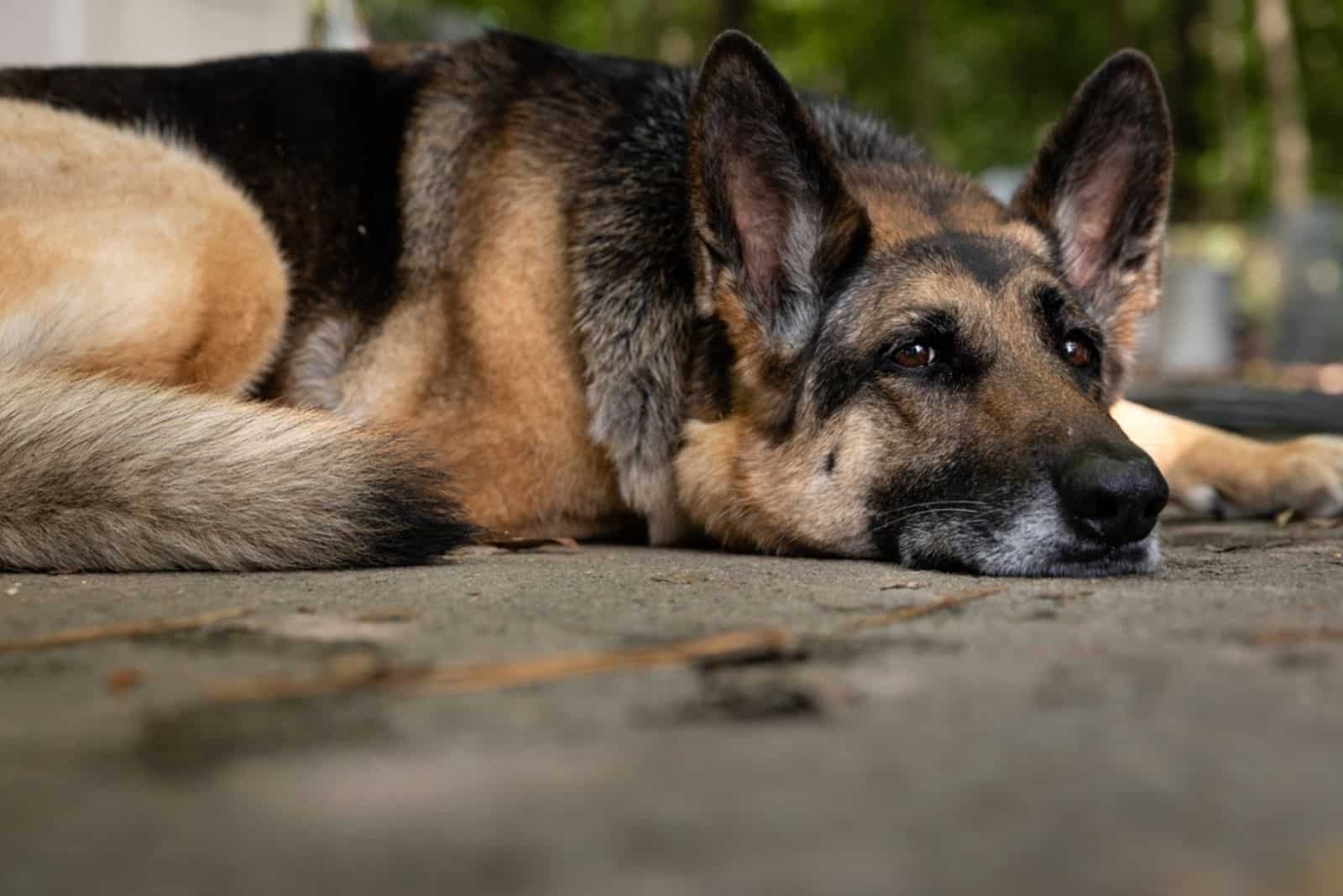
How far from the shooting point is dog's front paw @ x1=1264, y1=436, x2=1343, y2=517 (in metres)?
3.59

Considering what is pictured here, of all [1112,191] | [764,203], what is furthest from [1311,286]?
[764,203]

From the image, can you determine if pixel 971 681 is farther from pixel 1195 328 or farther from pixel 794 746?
pixel 1195 328

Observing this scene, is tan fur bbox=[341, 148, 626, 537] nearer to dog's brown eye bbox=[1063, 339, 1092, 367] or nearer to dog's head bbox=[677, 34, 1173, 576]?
dog's head bbox=[677, 34, 1173, 576]

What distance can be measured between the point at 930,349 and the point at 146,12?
4642 mm

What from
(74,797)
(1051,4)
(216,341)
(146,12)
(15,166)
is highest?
(1051,4)

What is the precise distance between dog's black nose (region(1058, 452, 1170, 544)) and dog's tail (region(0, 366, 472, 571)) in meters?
1.31

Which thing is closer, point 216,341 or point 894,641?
point 894,641

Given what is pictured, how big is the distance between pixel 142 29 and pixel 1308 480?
17.8ft

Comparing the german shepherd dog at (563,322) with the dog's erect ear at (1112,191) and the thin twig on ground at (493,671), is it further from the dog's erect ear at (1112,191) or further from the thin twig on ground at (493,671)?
the thin twig on ground at (493,671)

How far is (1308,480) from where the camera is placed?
3.61 metres

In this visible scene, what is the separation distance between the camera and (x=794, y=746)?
1.20 metres

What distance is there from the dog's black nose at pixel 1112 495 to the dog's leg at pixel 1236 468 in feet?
3.72

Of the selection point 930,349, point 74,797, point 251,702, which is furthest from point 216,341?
point 74,797

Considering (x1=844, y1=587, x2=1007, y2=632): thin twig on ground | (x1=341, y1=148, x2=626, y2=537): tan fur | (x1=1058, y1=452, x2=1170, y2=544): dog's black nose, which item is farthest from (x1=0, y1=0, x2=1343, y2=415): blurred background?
(x1=844, y1=587, x2=1007, y2=632): thin twig on ground
